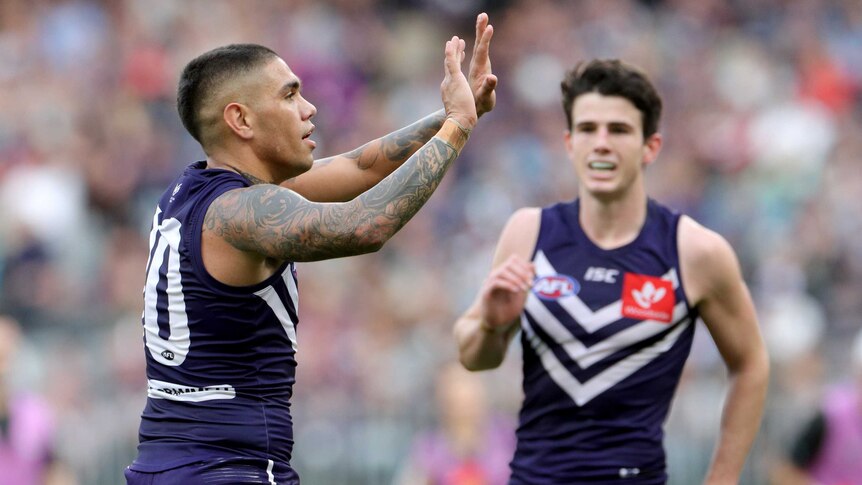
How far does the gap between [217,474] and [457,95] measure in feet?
5.06

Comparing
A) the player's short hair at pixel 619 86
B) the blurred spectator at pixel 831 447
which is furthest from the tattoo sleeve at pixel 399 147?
the blurred spectator at pixel 831 447

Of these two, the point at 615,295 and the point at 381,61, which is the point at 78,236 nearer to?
the point at 381,61

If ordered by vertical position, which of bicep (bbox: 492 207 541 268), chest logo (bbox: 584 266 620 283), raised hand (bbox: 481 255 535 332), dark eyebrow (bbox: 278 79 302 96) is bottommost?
raised hand (bbox: 481 255 535 332)

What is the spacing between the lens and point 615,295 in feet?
18.8

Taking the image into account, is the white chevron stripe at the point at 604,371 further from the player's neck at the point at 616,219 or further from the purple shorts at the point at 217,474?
the purple shorts at the point at 217,474

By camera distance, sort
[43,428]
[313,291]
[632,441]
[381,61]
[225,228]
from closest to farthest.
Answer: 1. [225,228]
2. [632,441]
3. [43,428]
4. [313,291]
5. [381,61]

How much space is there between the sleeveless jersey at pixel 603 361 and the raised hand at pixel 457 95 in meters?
1.22

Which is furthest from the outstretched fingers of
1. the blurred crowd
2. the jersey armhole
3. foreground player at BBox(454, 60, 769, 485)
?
the blurred crowd

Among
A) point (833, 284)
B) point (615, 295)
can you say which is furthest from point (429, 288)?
point (615, 295)

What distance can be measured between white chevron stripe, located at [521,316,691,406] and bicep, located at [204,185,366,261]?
1477 mm

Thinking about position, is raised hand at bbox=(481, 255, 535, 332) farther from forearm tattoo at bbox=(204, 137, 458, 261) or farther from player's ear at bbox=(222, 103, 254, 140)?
player's ear at bbox=(222, 103, 254, 140)

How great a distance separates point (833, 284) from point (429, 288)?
3.67 metres

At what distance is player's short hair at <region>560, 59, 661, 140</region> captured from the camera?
19.5 ft

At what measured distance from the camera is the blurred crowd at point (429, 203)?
33.2 feet
